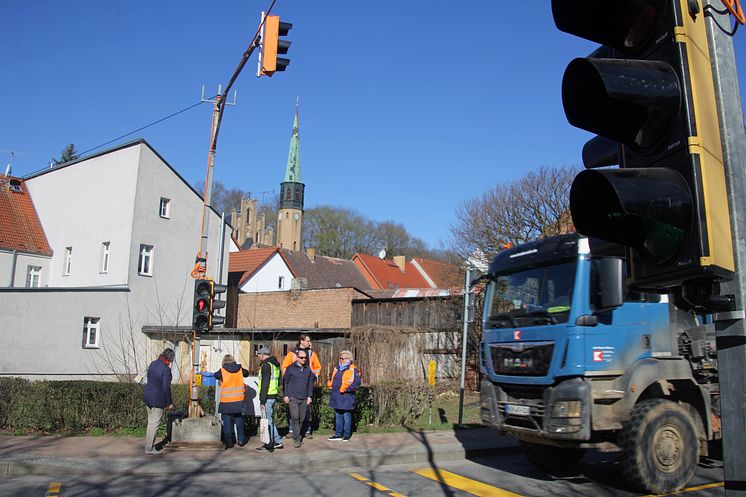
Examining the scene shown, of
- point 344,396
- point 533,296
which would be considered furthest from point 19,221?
point 533,296

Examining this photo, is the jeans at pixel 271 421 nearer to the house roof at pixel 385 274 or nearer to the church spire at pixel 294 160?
the house roof at pixel 385 274

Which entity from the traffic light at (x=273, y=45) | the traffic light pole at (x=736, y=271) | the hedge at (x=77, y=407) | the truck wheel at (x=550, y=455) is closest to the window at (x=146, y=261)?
the hedge at (x=77, y=407)

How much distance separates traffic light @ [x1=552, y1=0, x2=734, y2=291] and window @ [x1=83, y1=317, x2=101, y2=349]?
99.6 feet

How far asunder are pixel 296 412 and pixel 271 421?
0.66 m

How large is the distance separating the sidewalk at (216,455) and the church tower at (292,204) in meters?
65.2

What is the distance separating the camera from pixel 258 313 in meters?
38.8

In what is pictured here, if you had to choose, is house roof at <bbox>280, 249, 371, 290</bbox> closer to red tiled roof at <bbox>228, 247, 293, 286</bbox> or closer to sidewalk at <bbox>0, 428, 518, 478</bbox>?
red tiled roof at <bbox>228, 247, 293, 286</bbox>

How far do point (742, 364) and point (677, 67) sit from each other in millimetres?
1125

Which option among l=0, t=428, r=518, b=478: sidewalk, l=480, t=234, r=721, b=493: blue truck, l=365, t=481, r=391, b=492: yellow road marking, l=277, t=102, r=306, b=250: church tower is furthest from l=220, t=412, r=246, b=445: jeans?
l=277, t=102, r=306, b=250: church tower

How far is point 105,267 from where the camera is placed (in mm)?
32031

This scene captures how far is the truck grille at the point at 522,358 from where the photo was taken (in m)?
8.88

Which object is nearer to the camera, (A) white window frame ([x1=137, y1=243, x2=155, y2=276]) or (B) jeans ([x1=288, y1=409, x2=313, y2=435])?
(B) jeans ([x1=288, y1=409, x2=313, y2=435])

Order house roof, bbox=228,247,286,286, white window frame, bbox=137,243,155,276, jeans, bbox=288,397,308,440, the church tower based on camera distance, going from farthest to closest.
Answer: the church tower < house roof, bbox=228,247,286,286 < white window frame, bbox=137,243,155,276 < jeans, bbox=288,397,308,440

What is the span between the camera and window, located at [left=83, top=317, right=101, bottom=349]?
2916cm
